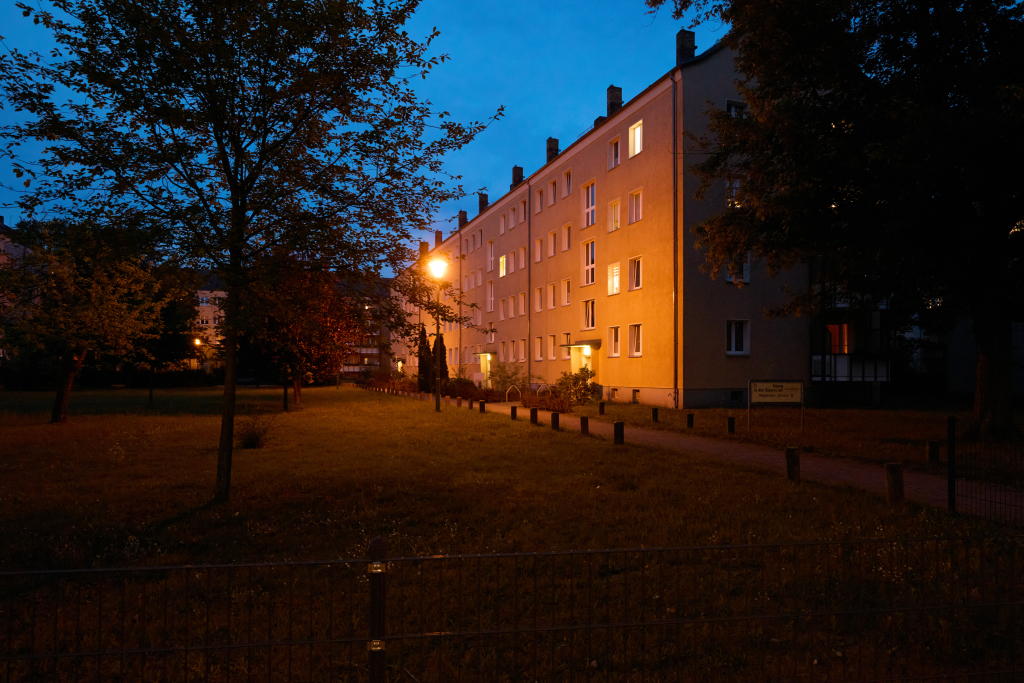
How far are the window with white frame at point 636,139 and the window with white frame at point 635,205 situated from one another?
64.5 inches

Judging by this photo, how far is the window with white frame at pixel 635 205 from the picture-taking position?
29109 millimetres

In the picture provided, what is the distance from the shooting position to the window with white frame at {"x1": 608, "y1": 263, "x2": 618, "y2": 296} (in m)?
31.0

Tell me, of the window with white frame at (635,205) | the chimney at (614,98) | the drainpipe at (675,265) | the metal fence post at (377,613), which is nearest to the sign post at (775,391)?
the drainpipe at (675,265)

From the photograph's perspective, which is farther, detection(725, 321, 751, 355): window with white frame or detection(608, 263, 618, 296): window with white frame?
detection(608, 263, 618, 296): window with white frame

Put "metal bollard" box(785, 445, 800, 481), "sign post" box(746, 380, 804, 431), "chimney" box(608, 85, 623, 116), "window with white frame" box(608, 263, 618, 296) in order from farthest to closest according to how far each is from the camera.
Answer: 1. "chimney" box(608, 85, 623, 116)
2. "window with white frame" box(608, 263, 618, 296)
3. "sign post" box(746, 380, 804, 431)
4. "metal bollard" box(785, 445, 800, 481)

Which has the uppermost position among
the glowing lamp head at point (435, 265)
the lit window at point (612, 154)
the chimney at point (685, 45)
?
the chimney at point (685, 45)

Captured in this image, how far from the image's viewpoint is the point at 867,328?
93.6 feet

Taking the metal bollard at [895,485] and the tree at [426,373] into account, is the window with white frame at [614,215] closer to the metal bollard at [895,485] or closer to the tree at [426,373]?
the tree at [426,373]

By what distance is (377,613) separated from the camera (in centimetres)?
285

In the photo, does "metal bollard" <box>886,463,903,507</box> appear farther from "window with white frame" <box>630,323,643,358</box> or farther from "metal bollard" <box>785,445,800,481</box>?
"window with white frame" <box>630,323,643,358</box>

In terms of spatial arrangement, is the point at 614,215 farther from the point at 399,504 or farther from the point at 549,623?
the point at 549,623

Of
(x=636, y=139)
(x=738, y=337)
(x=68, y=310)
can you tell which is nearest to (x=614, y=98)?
(x=636, y=139)

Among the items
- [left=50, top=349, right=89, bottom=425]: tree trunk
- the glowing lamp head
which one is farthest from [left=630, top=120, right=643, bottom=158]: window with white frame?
[left=50, top=349, right=89, bottom=425]: tree trunk

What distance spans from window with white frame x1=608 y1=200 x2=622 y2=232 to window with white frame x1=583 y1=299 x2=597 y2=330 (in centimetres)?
390
